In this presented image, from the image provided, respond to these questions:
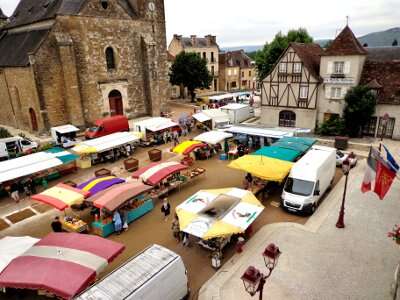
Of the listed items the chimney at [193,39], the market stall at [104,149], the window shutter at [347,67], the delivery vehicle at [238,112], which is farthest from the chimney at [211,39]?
the market stall at [104,149]

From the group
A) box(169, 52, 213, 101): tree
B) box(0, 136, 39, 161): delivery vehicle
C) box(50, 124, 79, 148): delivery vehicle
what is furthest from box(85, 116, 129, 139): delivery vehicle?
box(169, 52, 213, 101): tree

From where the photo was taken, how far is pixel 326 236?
36.5 feet

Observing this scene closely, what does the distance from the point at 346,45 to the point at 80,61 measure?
22275 millimetres

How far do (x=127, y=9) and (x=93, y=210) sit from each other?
23948 mm

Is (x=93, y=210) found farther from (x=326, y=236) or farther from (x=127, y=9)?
(x=127, y=9)

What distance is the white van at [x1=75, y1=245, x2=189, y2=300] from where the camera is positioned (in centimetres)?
661

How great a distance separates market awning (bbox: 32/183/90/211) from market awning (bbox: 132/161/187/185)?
2.71 meters

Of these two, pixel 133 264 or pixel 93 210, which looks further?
pixel 93 210

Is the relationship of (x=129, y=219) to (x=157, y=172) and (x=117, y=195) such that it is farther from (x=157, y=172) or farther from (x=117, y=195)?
(x=157, y=172)

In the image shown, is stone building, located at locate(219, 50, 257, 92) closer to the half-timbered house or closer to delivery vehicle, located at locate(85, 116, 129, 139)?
the half-timbered house

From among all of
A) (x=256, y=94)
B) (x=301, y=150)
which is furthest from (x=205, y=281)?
(x=256, y=94)

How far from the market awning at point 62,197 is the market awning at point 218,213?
4.47 meters

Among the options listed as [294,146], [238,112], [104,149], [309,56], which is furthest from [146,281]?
[309,56]

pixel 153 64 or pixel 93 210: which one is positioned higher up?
pixel 153 64
